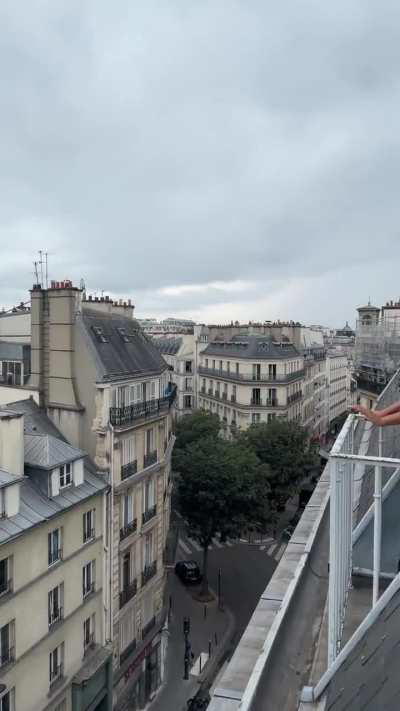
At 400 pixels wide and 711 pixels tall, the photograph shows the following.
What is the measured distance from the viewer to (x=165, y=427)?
28.4 m

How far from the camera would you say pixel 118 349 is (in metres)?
26.4

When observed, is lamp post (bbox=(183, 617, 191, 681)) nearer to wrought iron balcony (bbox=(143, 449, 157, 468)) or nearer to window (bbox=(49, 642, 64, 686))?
wrought iron balcony (bbox=(143, 449, 157, 468))

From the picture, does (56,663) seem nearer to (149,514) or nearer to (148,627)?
(149,514)

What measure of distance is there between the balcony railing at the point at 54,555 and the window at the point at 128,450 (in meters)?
5.27

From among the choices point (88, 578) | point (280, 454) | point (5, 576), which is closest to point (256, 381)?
point (280, 454)

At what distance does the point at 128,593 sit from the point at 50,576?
6705 millimetres

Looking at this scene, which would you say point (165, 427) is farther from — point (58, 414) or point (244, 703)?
point (244, 703)

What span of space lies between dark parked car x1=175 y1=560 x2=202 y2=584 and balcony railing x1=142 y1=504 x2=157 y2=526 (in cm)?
1237

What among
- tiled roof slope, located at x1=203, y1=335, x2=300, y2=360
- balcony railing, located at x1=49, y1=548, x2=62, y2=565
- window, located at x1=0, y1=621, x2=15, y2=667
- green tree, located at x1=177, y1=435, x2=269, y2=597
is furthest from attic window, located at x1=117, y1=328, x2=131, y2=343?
tiled roof slope, located at x1=203, y1=335, x2=300, y2=360

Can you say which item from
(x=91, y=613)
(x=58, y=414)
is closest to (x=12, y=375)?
(x=58, y=414)

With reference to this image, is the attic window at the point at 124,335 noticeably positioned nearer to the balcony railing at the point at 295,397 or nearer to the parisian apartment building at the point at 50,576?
the parisian apartment building at the point at 50,576

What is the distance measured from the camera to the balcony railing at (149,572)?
86.0 feet

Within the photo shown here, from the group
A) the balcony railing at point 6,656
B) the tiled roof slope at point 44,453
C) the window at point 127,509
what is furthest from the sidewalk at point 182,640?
the tiled roof slope at point 44,453

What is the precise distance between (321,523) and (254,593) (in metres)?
29.7
